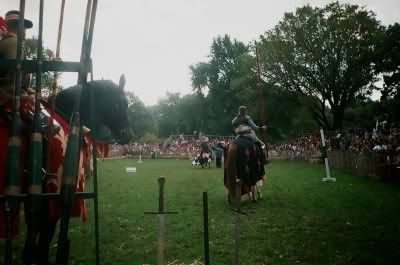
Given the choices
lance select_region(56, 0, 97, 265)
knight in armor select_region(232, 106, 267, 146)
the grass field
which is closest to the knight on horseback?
knight in armor select_region(232, 106, 267, 146)

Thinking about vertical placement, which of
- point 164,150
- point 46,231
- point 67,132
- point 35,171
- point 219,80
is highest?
point 219,80

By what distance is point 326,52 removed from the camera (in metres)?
41.3

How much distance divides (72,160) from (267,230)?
6.13 metres

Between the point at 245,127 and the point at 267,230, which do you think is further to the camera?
the point at 245,127

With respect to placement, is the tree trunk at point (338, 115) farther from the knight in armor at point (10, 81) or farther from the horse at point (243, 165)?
the knight in armor at point (10, 81)

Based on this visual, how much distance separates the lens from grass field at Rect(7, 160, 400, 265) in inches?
232

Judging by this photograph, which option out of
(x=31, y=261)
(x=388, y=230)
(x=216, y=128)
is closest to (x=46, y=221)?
(x=31, y=261)

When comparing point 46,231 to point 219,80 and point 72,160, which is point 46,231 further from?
point 219,80

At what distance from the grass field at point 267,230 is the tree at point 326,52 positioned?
30.9 m

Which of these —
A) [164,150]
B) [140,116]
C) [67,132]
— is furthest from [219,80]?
[67,132]

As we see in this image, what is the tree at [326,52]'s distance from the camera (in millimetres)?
39594

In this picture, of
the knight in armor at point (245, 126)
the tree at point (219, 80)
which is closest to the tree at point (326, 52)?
the tree at point (219, 80)

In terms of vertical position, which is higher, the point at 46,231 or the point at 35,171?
the point at 35,171

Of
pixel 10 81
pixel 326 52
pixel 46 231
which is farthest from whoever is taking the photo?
pixel 326 52
